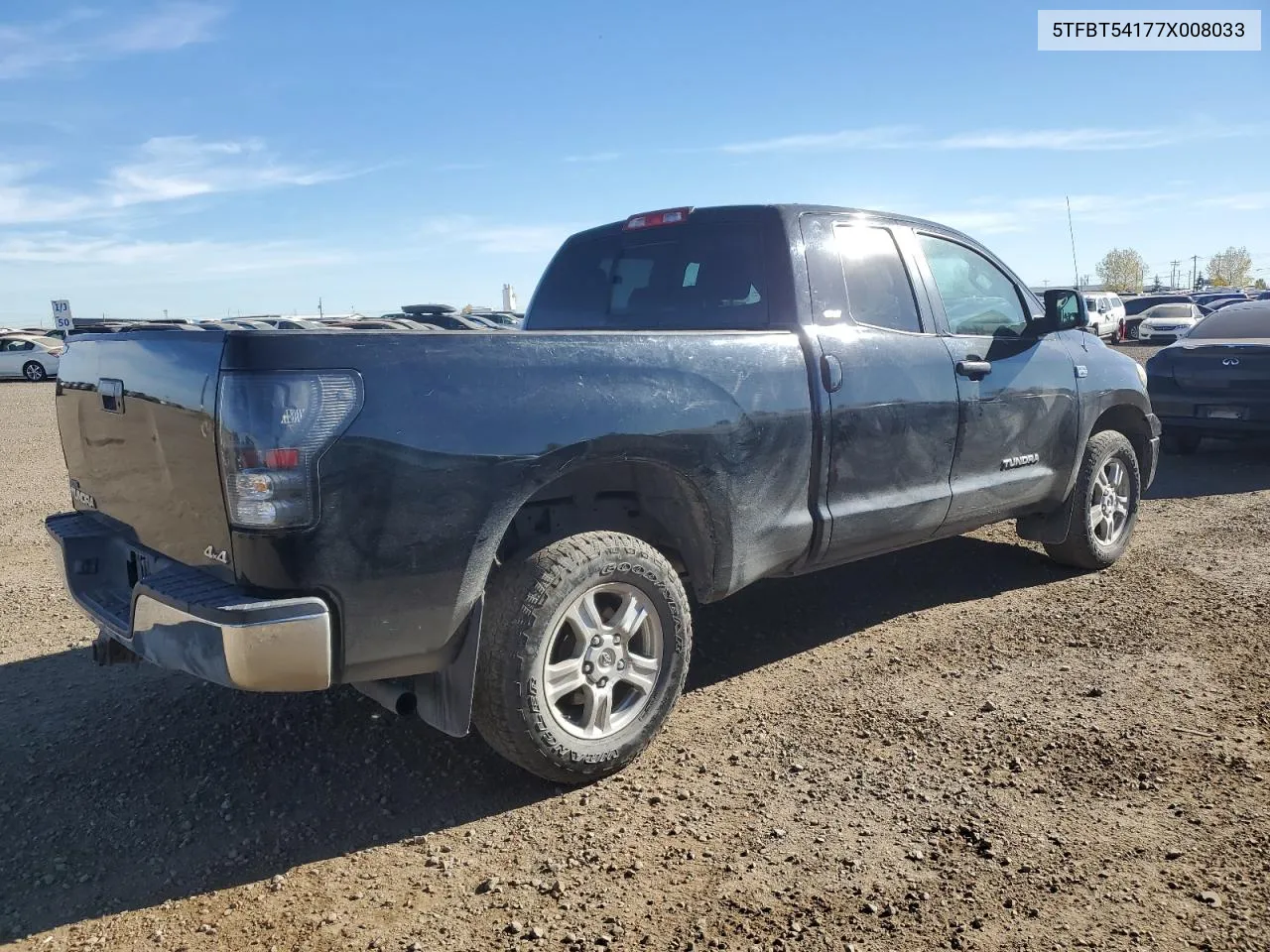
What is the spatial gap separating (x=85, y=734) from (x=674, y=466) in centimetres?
246

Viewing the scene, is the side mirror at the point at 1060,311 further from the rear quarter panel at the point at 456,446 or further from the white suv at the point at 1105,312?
the white suv at the point at 1105,312

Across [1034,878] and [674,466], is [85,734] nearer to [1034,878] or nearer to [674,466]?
[674,466]

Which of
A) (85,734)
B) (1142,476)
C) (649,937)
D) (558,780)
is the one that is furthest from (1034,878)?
(1142,476)

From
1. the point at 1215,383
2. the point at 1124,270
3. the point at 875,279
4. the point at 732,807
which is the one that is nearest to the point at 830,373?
the point at 875,279

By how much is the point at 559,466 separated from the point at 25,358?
31.7 metres

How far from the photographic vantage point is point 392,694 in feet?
10.3

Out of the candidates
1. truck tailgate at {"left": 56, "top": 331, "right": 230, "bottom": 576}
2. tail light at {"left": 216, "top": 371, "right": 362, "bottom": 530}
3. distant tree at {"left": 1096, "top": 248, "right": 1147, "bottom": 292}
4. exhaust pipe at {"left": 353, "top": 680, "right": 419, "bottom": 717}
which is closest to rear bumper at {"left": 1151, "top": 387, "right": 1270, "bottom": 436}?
exhaust pipe at {"left": 353, "top": 680, "right": 419, "bottom": 717}

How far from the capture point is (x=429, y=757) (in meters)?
3.62

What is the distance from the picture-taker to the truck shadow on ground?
2.92 m

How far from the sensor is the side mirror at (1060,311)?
17.2ft

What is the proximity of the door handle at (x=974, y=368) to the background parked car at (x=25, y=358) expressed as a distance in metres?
30.7

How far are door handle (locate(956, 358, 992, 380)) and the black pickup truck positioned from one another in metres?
0.01

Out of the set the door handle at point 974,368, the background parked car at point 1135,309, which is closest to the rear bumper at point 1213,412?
the door handle at point 974,368

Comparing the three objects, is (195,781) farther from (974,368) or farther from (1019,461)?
(1019,461)
